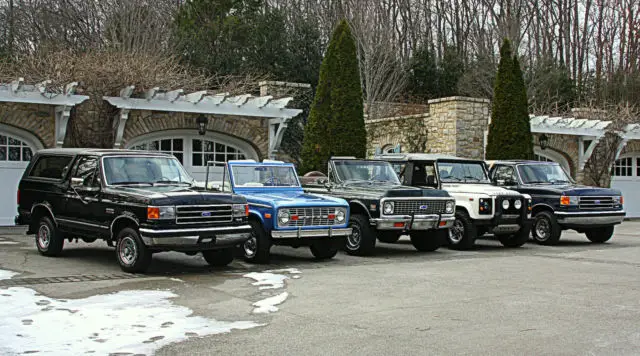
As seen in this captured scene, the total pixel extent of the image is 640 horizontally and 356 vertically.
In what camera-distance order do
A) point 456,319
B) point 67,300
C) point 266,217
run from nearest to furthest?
point 456,319 → point 67,300 → point 266,217

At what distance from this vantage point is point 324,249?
13094mm

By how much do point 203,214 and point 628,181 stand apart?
22507mm

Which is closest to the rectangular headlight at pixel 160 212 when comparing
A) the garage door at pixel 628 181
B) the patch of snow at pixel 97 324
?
the patch of snow at pixel 97 324

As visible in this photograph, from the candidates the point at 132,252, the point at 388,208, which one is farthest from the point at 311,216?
the point at 132,252

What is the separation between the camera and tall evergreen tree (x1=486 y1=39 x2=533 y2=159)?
75.5ft

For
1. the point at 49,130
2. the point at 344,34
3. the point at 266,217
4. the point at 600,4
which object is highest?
the point at 600,4

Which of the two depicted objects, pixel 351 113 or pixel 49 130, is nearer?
pixel 49 130

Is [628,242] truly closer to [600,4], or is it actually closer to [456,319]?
[456,319]

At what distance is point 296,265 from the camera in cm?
1245

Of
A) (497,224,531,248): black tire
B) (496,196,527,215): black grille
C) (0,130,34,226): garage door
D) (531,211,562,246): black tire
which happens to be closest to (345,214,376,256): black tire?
(496,196,527,215): black grille

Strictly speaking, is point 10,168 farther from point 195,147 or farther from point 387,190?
point 387,190

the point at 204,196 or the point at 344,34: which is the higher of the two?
the point at 344,34

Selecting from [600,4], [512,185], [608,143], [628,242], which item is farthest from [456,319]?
[600,4]

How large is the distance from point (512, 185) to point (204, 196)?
8547 mm
